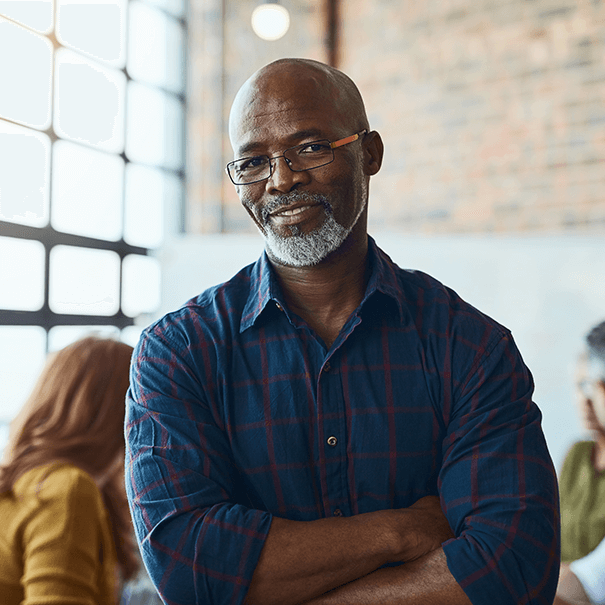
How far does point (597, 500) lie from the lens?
7.36ft

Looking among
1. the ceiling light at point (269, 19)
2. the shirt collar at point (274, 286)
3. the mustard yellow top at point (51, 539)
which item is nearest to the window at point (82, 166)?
the ceiling light at point (269, 19)

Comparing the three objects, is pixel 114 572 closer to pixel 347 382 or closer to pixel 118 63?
pixel 347 382

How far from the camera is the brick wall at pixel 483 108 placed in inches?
146

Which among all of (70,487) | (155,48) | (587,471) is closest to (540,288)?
(587,471)

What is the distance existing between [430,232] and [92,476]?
2.91 metres

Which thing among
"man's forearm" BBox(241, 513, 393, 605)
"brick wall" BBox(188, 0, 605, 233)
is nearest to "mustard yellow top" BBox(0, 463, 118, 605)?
"man's forearm" BBox(241, 513, 393, 605)

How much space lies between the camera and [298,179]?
1208 millimetres

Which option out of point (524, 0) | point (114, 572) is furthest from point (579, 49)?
point (114, 572)

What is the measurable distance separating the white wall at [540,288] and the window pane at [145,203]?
6.87ft

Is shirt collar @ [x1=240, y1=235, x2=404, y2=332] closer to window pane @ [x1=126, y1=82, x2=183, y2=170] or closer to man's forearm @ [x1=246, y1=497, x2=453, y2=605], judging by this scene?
man's forearm @ [x1=246, y1=497, x2=453, y2=605]

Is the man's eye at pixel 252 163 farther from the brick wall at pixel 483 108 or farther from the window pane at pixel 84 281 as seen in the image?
the brick wall at pixel 483 108

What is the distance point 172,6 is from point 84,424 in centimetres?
368

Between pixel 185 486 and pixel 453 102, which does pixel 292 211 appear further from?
pixel 453 102

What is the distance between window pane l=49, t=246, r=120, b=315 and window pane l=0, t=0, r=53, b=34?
1225 mm
